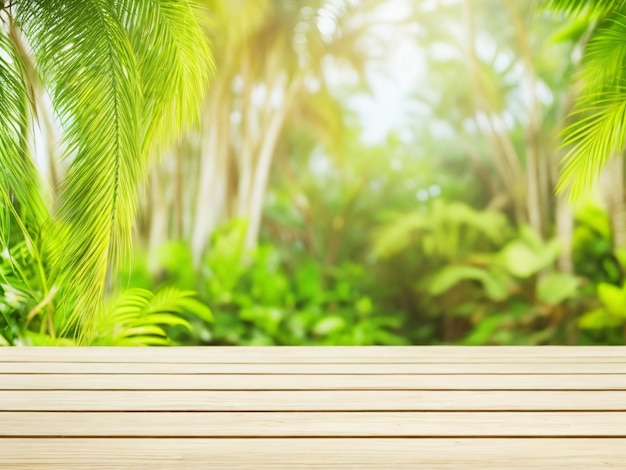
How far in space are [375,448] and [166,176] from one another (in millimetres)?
3239

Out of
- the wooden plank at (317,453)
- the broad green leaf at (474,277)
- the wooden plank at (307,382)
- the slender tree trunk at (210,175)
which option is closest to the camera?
the wooden plank at (317,453)

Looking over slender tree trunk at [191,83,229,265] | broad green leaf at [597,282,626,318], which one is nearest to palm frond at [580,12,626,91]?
broad green leaf at [597,282,626,318]

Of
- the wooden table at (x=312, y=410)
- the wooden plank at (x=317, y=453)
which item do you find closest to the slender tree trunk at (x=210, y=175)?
the wooden table at (x=312, y=410)

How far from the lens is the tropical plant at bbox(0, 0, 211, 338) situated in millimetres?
1965

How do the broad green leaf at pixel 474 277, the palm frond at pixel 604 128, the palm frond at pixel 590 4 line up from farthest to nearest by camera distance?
the broad green leaf at pixel 474 277 < the palm frond at pixel 590 4 < the palm frond at pixel 604 128

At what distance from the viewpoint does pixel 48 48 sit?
2176mm

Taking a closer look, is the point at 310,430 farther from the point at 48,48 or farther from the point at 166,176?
the point at 166,176

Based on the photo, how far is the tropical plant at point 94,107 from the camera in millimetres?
1965

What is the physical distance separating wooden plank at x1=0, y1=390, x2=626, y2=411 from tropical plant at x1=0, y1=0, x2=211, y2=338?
47 cm

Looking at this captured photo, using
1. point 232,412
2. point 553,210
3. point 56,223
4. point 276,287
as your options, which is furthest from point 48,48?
point 553,210

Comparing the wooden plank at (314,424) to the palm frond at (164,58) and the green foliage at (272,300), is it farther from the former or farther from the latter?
the green foliage at (272,300)

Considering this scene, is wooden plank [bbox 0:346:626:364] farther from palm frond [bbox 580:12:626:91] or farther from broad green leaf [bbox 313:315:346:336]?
broad green leaf [bbox 313:315:346:336]

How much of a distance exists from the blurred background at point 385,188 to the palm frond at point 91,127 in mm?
1822

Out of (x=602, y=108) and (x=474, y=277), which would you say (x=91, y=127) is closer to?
(x=602, y=108)
